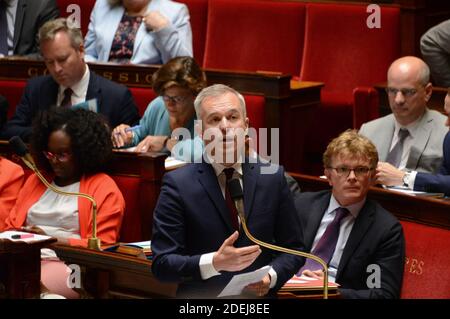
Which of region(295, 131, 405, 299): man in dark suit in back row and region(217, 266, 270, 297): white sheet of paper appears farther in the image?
region(295, 131, 405, 299): man in dark suit in back row

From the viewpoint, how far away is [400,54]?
461cm

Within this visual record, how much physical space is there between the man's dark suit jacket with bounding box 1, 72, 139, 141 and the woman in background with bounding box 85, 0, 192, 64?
1.49 ft

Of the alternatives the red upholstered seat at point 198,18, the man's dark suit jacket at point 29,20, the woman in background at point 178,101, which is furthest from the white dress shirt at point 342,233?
the red upholstered seat at point 198,18

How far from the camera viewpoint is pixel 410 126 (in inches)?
138

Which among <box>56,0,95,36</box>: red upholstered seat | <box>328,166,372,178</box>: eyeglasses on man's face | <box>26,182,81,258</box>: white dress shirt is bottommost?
<box>26,182,81,258</box>: white dress shirt

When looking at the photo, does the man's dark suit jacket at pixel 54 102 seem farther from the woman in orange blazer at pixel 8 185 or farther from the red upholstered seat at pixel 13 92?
the woman in orange blazer at pixel 8 185

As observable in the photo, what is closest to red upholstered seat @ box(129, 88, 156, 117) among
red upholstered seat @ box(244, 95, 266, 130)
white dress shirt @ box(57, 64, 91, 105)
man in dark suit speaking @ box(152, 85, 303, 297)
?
white dress shirt @ box(57, 64, 91, 105)

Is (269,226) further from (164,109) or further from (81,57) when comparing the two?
(81,57)

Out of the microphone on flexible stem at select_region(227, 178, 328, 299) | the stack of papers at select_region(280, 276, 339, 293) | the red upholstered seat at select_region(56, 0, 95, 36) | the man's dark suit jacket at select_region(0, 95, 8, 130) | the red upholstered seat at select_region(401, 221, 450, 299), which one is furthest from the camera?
the red upholstered seat at select_region(56, 0, 95, 36)

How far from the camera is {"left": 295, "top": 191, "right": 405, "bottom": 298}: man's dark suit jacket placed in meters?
2.60

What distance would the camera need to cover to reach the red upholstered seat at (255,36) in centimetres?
485

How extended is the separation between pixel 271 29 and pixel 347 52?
0.41m

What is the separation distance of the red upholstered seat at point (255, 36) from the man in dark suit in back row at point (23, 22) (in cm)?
82

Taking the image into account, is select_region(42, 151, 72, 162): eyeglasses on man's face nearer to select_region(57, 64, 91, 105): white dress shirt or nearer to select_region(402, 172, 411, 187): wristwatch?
select_region(57, 64, 91, 105): white dress shirt
